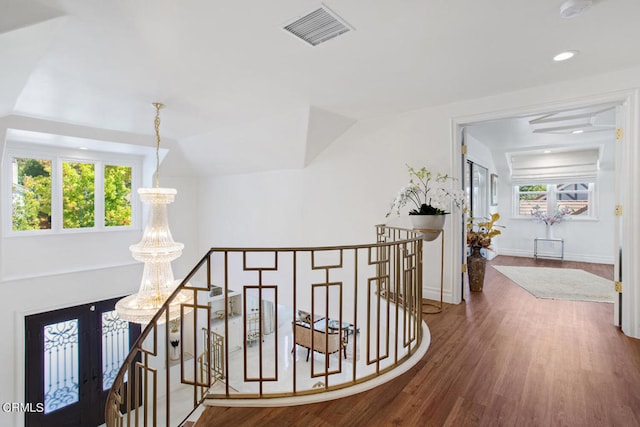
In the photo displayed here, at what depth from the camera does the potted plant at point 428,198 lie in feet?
11.2

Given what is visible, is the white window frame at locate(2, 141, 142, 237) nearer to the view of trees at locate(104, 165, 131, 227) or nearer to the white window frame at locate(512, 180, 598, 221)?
the view of trees at locate(104, 165, 131, 227)

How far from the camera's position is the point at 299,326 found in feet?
21.4

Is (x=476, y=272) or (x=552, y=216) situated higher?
(x=552, y=216)

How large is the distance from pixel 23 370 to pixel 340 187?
5.85 meters

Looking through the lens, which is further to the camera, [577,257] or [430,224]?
[577,257]

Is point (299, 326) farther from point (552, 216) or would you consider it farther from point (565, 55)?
point (552, 216)

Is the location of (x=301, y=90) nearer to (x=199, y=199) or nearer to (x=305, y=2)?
(x=305, y=2)

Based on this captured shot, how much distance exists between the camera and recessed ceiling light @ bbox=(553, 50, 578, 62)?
2.67 metres

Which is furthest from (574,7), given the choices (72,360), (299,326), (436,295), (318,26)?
(72,360)

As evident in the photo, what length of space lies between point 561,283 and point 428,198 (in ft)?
9.31

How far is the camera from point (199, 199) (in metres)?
7.61

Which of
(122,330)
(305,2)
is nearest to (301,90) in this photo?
(305,2)

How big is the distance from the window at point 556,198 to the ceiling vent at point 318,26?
7.18 metres

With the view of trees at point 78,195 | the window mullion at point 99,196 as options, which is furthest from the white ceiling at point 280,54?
the window mullion at point 99,196
